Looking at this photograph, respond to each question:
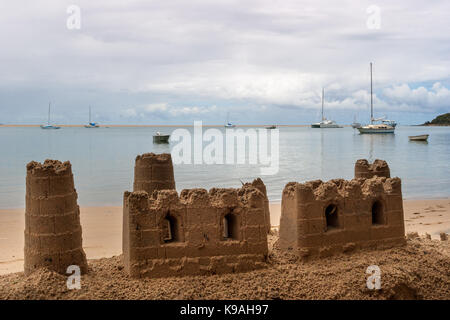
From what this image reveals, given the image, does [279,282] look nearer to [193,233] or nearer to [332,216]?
[193,233]

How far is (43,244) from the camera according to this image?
33.4 feet


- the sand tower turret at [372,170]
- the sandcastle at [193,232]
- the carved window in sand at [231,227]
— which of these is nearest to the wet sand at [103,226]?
the sand tower turret at [372,170]

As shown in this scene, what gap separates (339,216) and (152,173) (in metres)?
5.45

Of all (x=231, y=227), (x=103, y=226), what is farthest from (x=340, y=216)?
(x=103, y=226)

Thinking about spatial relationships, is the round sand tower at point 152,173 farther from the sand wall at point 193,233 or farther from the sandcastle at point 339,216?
the sandcastle at point 339,216

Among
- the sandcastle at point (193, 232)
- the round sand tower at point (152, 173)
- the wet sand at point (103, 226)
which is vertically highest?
the round sand tower at point (152, 173)

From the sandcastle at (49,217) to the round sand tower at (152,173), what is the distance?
3.35m

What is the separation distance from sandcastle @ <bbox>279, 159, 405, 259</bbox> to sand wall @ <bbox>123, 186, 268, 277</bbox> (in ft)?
3.48

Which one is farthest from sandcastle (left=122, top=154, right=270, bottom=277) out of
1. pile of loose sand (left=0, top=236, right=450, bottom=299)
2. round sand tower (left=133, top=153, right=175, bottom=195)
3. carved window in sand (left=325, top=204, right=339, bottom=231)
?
round sand tower (left=133, top=153, right=175, bottom=195)

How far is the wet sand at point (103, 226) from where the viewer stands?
17.3 metres

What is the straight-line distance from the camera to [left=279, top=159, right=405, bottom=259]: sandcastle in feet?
37.2
